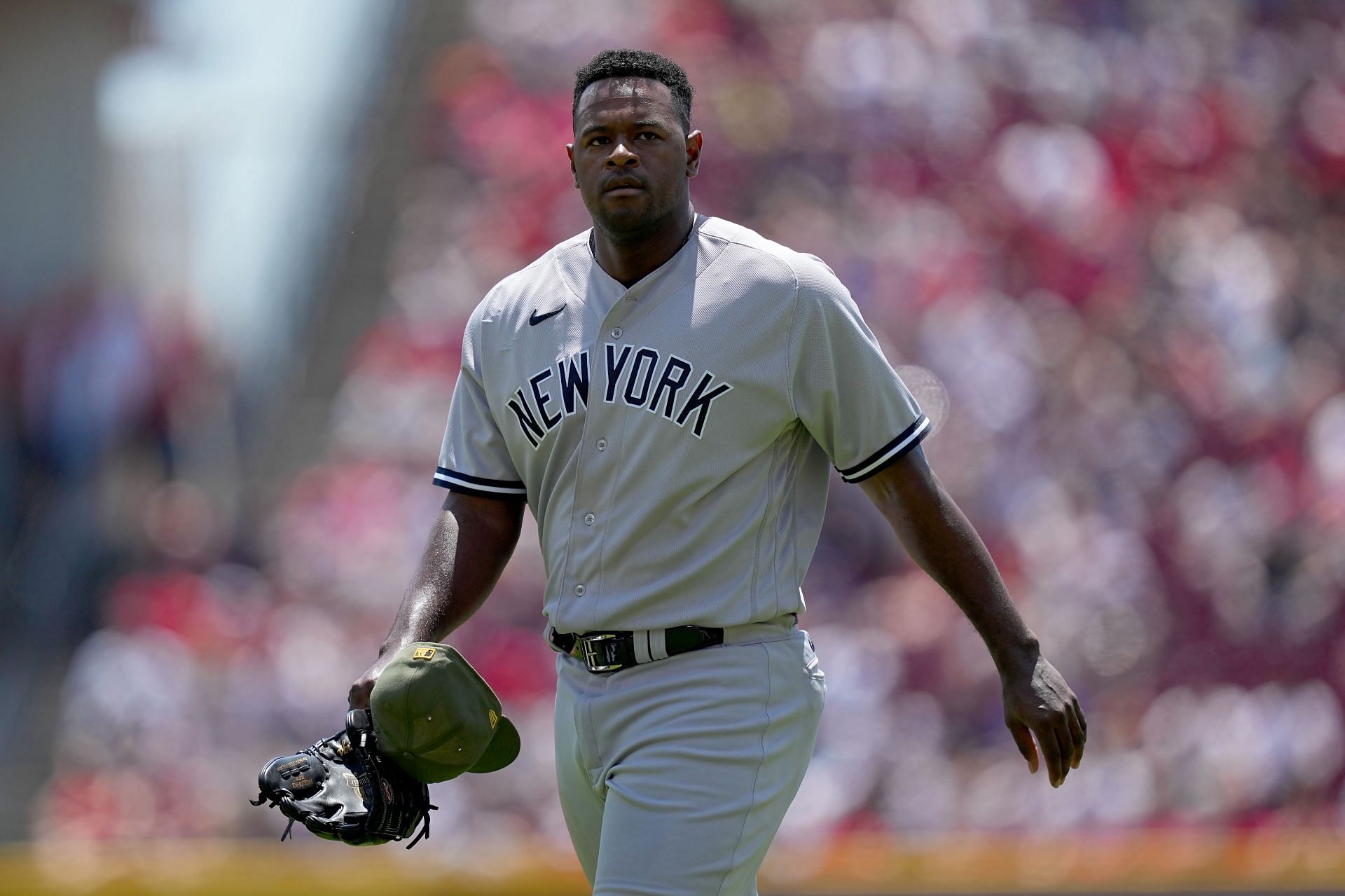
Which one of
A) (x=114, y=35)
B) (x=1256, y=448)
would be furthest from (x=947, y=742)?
(x=114, y=35)

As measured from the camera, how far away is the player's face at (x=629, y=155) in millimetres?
2932

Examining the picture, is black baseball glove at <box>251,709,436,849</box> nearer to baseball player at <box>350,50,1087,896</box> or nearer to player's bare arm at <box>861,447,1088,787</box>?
baseball player at <box>350,50,1087,896</box>

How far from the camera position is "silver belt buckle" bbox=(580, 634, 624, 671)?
2916mm

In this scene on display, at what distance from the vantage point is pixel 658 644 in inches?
113

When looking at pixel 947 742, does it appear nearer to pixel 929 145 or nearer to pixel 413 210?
pixel 929 145

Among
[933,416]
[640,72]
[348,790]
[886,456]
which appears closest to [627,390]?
[886,456]

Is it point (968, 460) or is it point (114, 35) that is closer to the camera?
point (968, 460)

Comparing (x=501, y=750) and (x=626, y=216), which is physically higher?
(x=626, y=216)

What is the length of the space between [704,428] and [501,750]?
2.62 ft

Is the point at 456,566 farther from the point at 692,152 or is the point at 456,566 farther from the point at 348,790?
the point at 692,152

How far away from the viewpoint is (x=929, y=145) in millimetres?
9836

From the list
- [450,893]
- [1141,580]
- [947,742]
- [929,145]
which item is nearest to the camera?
[450,893]

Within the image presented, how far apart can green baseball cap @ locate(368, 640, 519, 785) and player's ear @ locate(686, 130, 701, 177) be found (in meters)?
1.05

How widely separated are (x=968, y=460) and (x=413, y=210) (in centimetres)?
405
